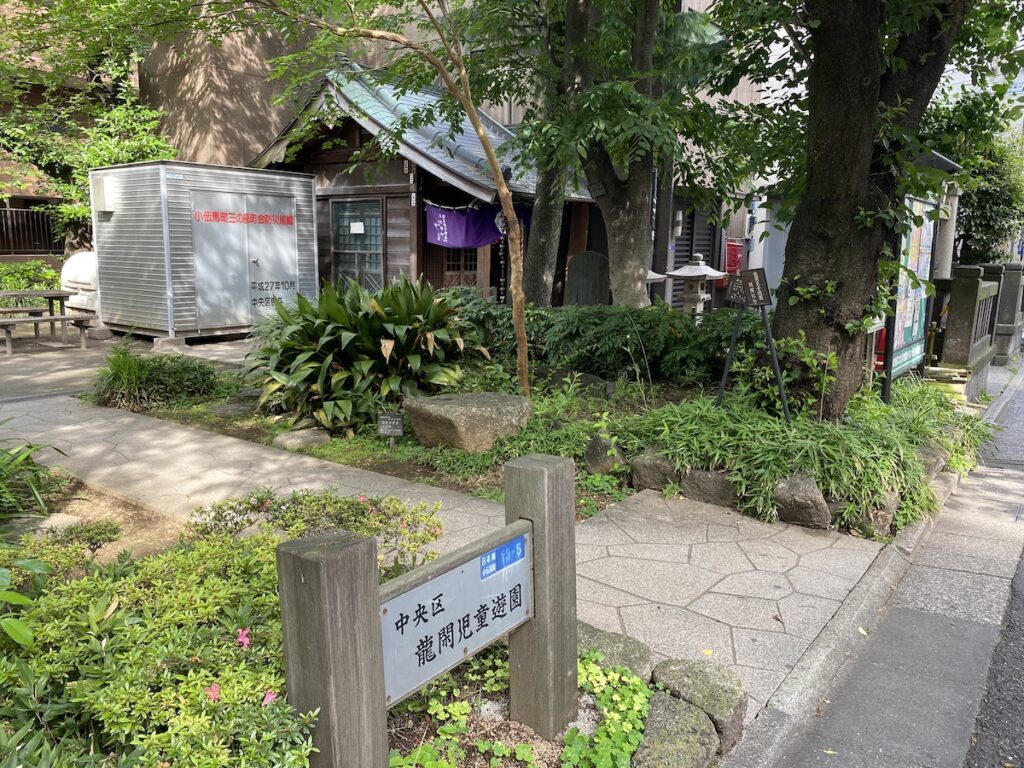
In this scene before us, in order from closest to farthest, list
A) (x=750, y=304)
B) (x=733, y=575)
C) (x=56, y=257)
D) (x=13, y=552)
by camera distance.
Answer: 1. (x=13, y=552)
2. (x=733, y=575)
3. (x=750, y=304)
4. (x=56, y=257)

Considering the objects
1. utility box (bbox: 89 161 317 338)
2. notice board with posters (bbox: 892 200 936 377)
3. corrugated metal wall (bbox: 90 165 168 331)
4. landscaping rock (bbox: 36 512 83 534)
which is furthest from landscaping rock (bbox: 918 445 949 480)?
corrugated metal wall (bbox: 90 165 168 331)

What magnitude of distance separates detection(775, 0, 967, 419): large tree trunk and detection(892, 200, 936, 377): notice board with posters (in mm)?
1093

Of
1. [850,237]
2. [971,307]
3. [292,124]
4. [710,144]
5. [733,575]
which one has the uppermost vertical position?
[292,124]

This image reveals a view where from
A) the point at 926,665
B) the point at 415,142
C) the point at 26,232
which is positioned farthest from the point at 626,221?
the point at 26,232

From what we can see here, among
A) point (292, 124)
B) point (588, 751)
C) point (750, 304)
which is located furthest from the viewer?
point (292, 124)

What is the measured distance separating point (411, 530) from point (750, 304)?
357 centimetres

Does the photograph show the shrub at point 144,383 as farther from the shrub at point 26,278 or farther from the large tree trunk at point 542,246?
the shrub at point 26,278

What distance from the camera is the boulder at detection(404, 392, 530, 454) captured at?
21.2ft

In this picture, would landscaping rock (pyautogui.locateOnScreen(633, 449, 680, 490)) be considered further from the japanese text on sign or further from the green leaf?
the japanese text on sign

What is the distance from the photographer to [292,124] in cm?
1478

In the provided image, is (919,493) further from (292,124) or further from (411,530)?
(292,124)

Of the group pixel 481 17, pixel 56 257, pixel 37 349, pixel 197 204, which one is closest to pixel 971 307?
pixel 481 17

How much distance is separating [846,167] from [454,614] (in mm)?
5043

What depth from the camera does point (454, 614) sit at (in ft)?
7.70
